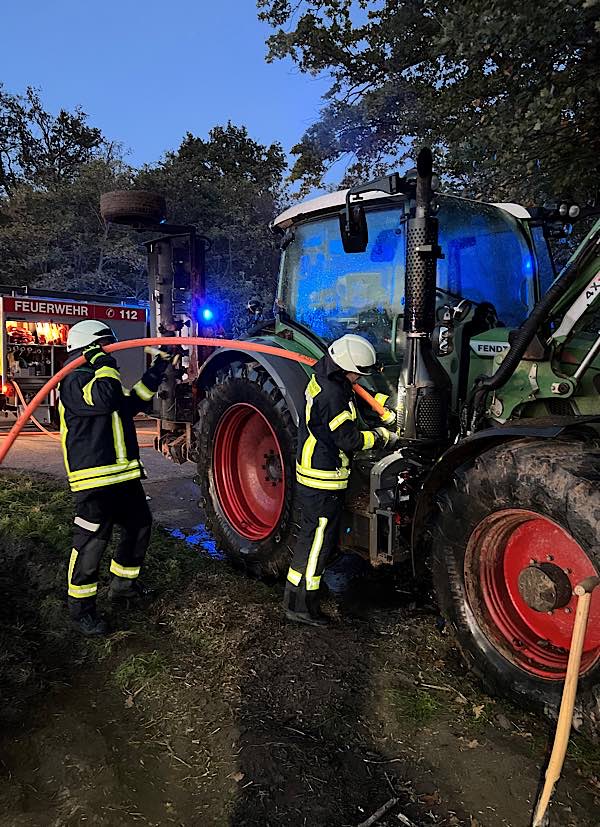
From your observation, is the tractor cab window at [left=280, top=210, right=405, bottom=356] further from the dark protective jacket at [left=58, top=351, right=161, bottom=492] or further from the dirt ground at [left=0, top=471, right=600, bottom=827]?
the dirt ground at [left=0, top=471, right=600, bottom=827]

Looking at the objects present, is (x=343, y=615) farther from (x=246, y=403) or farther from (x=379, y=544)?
(x=246, y=403)

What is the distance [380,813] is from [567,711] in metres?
0.76

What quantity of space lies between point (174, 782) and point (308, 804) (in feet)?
1.77

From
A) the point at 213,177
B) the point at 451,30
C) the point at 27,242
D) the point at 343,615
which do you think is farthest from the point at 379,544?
the point at 213,177

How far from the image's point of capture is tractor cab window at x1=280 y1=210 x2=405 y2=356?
3795 mm

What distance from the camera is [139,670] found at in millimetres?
A: 3209

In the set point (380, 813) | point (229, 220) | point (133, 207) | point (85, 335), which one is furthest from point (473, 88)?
point (229, 220)

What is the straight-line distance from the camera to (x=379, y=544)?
11.2ft

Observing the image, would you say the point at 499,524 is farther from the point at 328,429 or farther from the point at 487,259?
the point at 487,259

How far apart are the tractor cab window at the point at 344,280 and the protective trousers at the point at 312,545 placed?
100 centimetres

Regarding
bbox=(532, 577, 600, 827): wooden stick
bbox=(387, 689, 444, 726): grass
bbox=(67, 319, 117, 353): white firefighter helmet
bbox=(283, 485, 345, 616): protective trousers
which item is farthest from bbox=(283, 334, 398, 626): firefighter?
bbox=(532, 577, 600, 827): wooden stick

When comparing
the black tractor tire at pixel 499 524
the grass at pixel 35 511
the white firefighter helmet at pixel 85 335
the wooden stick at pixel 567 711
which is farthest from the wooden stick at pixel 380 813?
the grass at pixel 35 511

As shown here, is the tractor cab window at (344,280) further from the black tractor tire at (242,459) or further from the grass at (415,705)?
the grass at (415,705)

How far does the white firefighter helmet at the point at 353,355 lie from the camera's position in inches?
140
